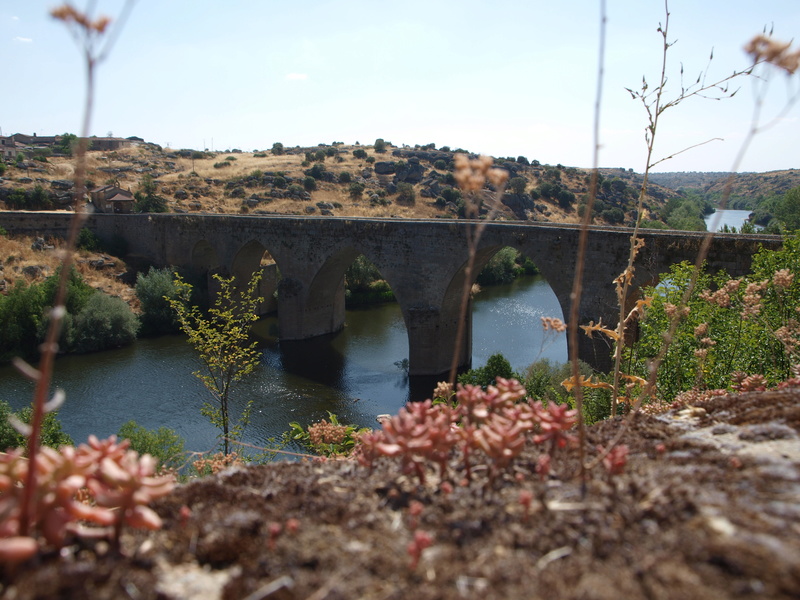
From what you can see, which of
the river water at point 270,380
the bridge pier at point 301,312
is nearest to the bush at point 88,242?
the river water at point 270,380

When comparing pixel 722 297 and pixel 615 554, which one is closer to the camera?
pixel 615 554

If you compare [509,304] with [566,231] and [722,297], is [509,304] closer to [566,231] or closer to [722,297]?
[566,231]

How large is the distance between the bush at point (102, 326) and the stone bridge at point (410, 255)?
4247 millimetres

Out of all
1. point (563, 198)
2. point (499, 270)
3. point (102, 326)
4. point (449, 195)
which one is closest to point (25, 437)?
point (102, 326)

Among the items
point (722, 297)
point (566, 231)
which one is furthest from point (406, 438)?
point (566, 231)

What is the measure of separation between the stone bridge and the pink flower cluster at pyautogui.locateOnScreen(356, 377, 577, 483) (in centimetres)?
489

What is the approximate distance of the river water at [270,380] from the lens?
43.9ft

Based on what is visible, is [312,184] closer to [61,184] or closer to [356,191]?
[356,191]

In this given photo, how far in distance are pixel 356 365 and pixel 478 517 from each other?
16930 mm

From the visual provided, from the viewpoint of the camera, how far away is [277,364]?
59.7 feet

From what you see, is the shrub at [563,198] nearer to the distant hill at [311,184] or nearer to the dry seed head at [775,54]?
the distant hill at [311,184]

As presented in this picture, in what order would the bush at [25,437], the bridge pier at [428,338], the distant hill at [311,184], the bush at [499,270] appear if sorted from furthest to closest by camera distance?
the distant hill at [311,184] → the bush at [499,270] → the bridge pier at [428,338] → the bush at [25,437]

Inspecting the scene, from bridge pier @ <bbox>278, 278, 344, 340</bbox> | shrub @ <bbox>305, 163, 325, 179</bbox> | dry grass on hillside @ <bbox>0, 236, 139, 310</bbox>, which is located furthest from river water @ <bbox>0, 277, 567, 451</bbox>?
shrub @ <bbox>305, 163, 325, 179</bbox>

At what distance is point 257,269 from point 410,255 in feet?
31.4
